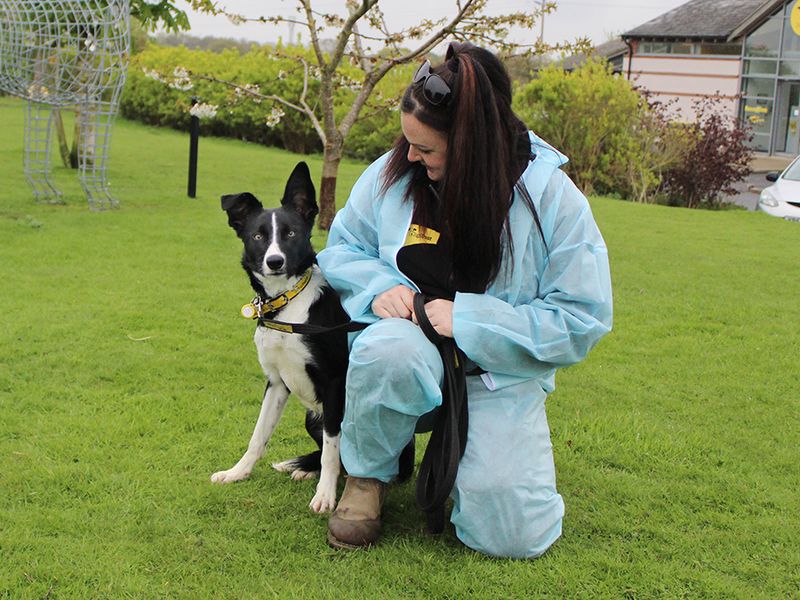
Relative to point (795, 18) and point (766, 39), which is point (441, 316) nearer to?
point (795, 18)

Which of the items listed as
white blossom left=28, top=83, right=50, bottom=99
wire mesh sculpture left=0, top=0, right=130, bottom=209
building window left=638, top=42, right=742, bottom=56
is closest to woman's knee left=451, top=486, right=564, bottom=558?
wire mesh sculpture left=0, top=0, right=130, bottom=209

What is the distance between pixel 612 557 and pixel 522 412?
0.56m

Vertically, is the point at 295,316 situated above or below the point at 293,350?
above

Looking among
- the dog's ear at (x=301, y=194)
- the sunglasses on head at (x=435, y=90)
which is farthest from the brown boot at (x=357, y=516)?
the sunglasses on head at (x=435, y=90)

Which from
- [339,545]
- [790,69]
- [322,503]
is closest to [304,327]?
[322,503]

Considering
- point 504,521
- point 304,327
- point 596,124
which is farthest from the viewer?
point 596,124

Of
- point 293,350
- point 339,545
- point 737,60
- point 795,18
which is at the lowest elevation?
point 339,545

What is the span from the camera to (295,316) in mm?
3293

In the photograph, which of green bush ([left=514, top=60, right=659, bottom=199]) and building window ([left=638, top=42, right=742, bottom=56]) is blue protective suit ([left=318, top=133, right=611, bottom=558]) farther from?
building window ([left=638, top=42, right=742, bottom=56])

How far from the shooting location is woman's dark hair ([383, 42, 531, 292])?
2.77 metres

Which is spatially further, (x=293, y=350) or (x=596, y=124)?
(x=596, y=124)

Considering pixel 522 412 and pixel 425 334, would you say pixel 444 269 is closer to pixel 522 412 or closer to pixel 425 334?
pixel 425 334

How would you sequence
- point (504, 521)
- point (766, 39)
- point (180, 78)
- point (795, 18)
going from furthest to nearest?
point (766, 39)
point (795, 18)
point (180, 78)
point (504, 521)

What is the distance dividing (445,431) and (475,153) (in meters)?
0.90
